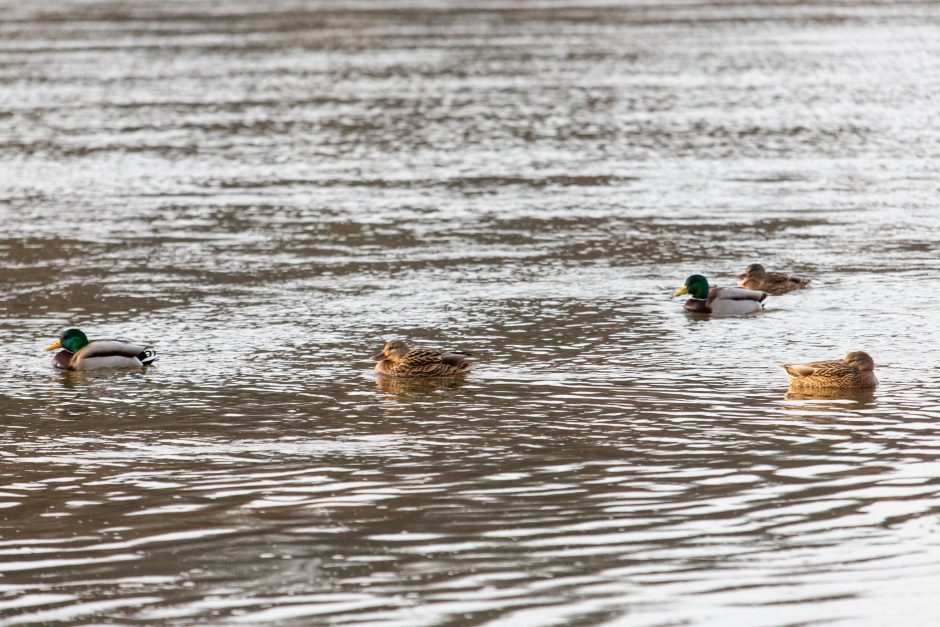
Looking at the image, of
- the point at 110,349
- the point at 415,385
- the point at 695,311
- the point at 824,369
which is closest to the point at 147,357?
the point at 110,349

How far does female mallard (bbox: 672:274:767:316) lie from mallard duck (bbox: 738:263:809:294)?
581mm

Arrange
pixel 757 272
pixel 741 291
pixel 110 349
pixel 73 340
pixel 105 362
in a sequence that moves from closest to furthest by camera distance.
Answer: pixel 110 349 → pixel 105 362 → pixel 73 340 → pixel 741 291 → pixel 757 272

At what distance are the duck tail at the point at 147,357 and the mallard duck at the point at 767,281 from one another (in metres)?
7.00

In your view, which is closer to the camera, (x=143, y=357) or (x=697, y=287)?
(x=143, y=357)

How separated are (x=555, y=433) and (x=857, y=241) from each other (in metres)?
9.90

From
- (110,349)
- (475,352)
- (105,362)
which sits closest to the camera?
(110,349)

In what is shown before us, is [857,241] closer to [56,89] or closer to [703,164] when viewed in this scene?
[703,164]

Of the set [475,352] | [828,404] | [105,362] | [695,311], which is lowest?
[828,404]

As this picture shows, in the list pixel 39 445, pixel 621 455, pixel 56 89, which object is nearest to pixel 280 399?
pixel 39 445

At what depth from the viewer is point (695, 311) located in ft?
57.8

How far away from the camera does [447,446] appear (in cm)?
1230

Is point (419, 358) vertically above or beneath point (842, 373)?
above

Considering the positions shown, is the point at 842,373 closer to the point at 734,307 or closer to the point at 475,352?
the point at 475,352

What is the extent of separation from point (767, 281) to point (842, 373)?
4692 millimetres
